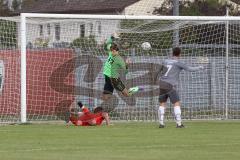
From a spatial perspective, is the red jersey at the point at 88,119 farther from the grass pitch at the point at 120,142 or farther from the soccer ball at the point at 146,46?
the soccer ball at the point at 146,46

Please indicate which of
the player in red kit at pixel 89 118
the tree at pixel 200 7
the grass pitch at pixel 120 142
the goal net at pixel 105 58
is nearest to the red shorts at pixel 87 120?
the player in red kit at pixel 89 118

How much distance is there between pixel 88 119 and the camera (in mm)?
23078

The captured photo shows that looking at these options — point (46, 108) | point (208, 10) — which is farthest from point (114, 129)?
point (208, 10)

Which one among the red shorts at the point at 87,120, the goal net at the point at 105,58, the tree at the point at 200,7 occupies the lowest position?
the red shorts at the point at 87,120

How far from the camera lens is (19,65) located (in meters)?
25.7

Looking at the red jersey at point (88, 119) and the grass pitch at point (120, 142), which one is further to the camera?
the red jersey at point (88, 119)

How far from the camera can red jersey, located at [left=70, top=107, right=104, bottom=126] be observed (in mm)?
23062

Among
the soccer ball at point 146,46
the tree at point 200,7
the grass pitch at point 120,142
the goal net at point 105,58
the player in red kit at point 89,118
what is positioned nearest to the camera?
the grass pitch at point 120,142

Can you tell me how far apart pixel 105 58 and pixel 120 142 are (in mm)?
9997

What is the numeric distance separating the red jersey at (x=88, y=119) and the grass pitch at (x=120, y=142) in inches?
23.3

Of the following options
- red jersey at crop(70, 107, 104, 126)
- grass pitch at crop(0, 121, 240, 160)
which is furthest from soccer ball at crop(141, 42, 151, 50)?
grass pitch at crop(0, 121, 240, 160)

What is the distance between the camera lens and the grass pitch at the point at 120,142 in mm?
14430

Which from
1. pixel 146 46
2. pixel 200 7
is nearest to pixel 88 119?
pixel 146 46

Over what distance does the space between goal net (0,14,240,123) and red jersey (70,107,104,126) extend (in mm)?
2066
